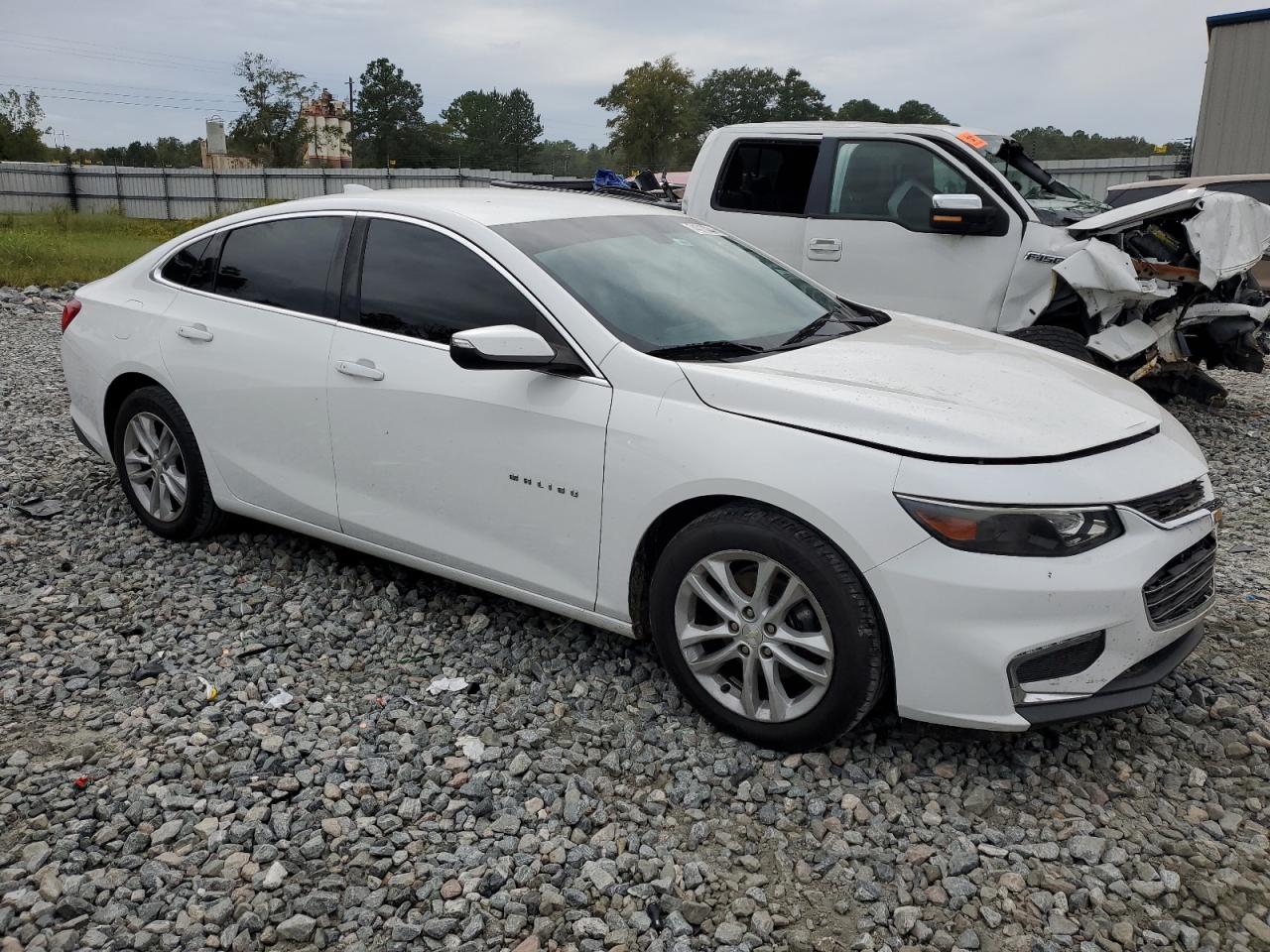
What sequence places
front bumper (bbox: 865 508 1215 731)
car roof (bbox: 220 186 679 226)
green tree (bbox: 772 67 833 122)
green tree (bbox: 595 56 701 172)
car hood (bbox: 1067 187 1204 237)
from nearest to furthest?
front bumper (bbox: 865 508 1215 731) → car roof (bbox: 220 186 679 226) → car hood (bbox: 1067 187 1204 237) → green tree (bbox: 595 56 701 172) → green tree (bbox: 772 67 833 122)

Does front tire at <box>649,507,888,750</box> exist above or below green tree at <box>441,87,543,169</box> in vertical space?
below

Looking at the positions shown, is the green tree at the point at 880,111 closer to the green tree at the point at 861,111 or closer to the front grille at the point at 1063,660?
the green tree at the point at 861,111

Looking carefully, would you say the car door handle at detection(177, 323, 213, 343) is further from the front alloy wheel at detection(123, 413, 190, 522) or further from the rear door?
the front alloy wheel at detection(123, 413, 190, 522)

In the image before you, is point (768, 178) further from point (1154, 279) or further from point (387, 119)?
point (387, 119)

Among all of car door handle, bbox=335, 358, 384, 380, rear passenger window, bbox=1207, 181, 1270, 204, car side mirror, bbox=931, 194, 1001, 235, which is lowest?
car door handle, bbox=335, 358, 384, 380

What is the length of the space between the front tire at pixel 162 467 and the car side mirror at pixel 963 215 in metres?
4.84

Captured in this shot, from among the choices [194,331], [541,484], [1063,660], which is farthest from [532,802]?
[194,331]

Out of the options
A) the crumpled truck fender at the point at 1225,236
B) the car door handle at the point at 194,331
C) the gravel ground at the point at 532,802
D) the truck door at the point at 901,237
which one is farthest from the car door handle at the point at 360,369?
the crumpled truck fender at the point at 1225,236

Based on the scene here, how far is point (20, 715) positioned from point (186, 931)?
1.44 metres

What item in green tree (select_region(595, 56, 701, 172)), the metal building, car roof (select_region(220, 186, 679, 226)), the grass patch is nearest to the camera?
car roof (select_region(220, 186, 679, 226))

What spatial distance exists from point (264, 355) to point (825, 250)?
4.45 metres

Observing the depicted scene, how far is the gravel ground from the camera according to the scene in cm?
264

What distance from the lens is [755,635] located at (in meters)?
3.19

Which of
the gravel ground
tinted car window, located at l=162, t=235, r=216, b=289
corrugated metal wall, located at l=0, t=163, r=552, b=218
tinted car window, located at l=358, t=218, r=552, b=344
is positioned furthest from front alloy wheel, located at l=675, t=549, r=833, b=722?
corrugated metal wall, located at l=0, t=163, r=552, b=218
